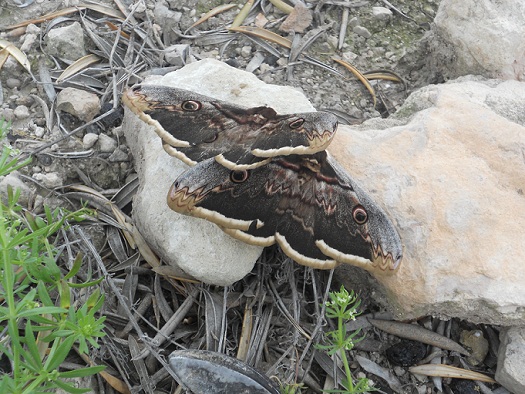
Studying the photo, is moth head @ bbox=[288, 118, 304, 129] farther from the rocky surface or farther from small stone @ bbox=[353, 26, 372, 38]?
small stone @ bbox=[353, 26, 372, 38]

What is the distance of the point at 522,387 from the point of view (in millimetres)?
3789

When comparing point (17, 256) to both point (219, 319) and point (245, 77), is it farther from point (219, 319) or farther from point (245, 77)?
point (245, 77)

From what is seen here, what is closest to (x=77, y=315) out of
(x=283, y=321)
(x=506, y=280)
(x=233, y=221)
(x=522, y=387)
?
(x=233, y=221)

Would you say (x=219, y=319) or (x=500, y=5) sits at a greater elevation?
(x=500, y=5)

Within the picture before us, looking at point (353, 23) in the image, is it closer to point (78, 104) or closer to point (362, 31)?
point (362, 31)

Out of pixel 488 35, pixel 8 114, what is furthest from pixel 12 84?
pixel 488 35

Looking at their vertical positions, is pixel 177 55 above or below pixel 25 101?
above

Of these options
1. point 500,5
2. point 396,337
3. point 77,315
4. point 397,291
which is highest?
point 500,5

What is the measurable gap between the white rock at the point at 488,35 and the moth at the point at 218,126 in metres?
2.18

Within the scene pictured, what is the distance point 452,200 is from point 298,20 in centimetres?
276

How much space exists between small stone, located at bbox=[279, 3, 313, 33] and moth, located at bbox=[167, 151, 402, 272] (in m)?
2.58

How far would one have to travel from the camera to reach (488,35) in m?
4.85

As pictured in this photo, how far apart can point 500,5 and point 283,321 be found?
9.95 feet

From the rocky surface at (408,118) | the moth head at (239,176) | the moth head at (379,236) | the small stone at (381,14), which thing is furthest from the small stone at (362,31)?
the moth head at (239,176)
